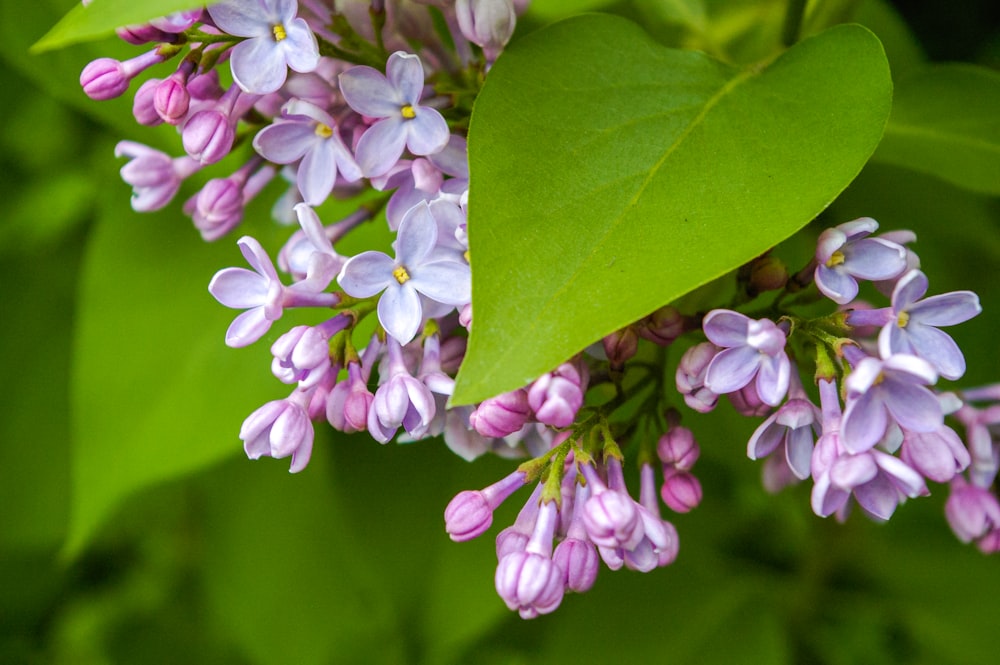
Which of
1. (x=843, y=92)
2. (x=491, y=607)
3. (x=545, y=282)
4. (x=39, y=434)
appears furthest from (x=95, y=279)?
(x=843, y=92)

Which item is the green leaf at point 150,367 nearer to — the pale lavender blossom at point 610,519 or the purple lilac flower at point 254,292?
the purple lilac flower at point 254,292

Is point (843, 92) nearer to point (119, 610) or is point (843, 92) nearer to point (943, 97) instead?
point (943, 97)

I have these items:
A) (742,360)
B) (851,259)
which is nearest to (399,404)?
(742,360)

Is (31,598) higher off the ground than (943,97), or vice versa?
(943,97)

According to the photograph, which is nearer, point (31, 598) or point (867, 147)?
point (867, 147)

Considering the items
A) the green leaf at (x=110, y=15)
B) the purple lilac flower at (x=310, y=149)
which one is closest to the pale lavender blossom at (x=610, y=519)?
the purple lilac flower at (x=310, y=149)

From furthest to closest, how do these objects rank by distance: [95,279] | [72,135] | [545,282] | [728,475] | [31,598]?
[31,598] < [72,135] < [728,475] < [95,279] < [545,282]
